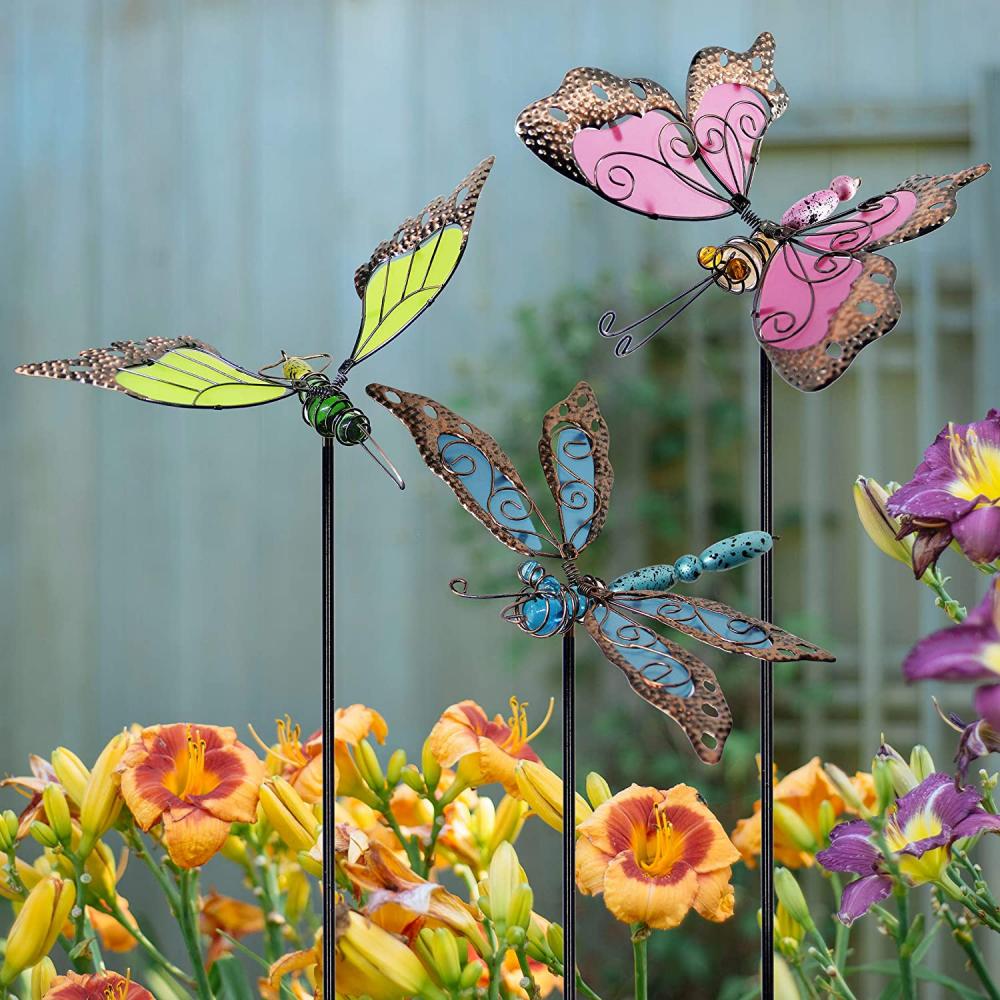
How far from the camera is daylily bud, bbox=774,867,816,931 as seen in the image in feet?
1.14

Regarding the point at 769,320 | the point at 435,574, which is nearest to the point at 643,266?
the point at 435,574

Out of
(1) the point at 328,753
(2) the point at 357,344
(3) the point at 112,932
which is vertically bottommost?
(3) the point at 112,932

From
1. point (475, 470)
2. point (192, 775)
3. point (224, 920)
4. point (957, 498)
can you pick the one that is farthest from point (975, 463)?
point (224, 920)

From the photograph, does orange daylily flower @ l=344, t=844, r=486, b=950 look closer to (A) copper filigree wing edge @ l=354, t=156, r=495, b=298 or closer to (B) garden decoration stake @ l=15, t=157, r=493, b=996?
(B) garden decoration stake @ l=15, t=157, r=493, b=996

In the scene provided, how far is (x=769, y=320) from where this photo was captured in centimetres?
28

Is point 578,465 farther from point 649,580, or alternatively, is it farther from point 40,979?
point 40,979

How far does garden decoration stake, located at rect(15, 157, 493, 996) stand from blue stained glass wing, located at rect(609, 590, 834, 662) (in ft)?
A: 0.22

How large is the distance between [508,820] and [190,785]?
0.11 metres

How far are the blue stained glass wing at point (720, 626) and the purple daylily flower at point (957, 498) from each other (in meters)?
0.04

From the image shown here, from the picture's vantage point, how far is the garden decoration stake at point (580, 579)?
0.24 metres

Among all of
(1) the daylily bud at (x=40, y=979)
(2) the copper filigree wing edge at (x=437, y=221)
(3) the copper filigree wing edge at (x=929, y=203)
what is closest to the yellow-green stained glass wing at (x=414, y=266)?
(2) the copper filigree wing edge at (x=437, y=221)

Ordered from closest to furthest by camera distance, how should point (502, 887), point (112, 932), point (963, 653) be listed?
point (963, 653) < point (502, 887) < point (112, 932)

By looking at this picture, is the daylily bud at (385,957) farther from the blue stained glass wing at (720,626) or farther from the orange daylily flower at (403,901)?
the blue stained glass wing at (720,626)

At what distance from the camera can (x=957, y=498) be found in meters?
0.24
